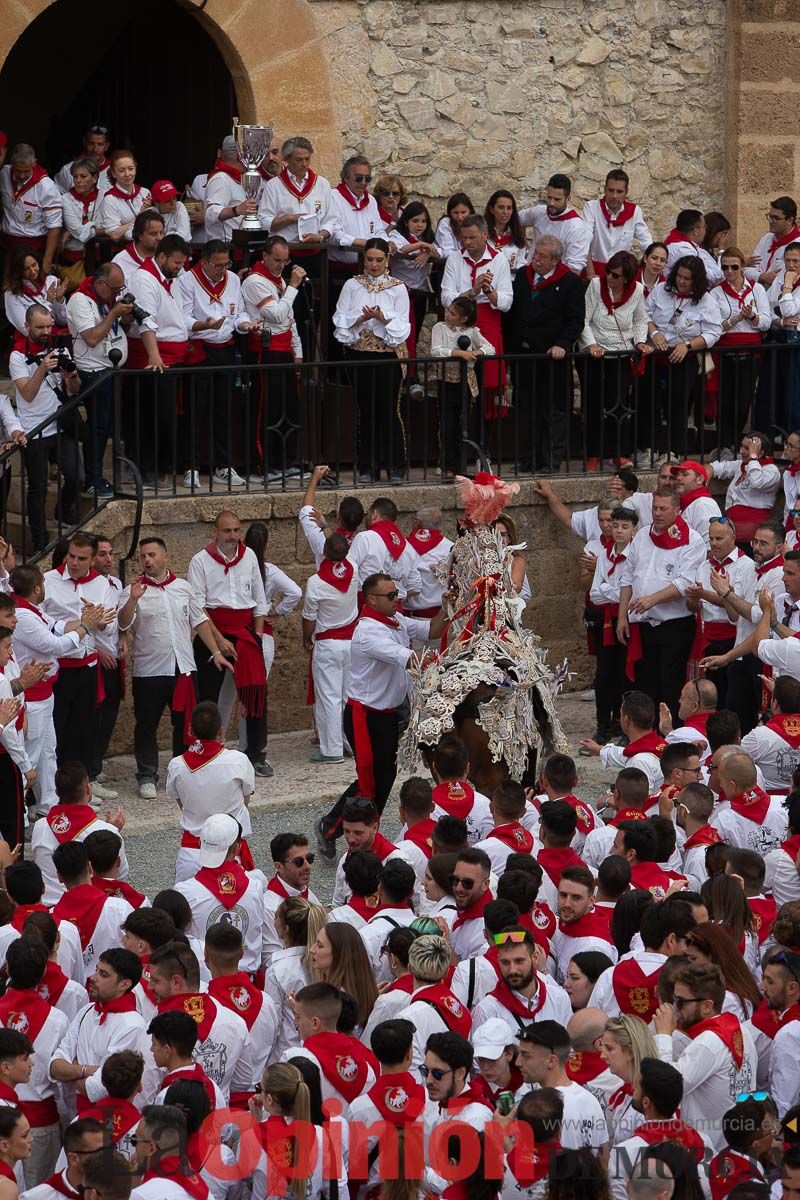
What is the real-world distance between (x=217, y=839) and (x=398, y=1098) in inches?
87.2

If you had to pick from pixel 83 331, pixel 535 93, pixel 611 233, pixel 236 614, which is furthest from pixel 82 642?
pixel 535 93

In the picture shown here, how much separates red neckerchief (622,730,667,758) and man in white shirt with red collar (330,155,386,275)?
17.7 feet

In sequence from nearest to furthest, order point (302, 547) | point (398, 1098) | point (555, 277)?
1. point (398, 1098)
2. point (302, 547)
3. point (555, 277)

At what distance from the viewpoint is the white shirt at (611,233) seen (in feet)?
50.1

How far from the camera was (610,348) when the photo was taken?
558 inches

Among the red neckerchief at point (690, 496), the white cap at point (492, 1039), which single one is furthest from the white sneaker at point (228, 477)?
the white cap at point (492, 1039)

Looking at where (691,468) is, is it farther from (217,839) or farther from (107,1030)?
(107,1030)

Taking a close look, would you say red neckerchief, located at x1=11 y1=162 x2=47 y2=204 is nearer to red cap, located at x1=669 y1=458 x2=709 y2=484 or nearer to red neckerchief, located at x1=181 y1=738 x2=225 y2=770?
red cap, located at x1=669 y1=458 x2=709 y2=484

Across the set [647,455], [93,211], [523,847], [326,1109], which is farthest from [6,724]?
[647,455]

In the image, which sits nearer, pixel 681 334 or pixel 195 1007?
pixel 195 1007

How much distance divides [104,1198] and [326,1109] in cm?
104

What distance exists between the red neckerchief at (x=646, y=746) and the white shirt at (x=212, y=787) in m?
1.90

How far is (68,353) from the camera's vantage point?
41.1ft

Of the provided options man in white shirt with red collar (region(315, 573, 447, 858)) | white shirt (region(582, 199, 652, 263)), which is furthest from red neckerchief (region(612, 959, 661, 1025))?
white shirt (region(582, 199, 652, 263))
